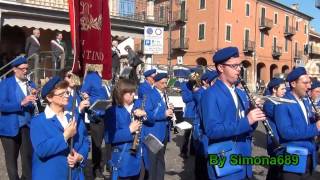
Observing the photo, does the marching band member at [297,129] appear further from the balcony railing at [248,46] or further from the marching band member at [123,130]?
the balcony railing at [248,46]

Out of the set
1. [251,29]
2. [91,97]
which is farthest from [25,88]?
[251,29]

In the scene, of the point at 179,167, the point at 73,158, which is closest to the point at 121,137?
the point at 73,158

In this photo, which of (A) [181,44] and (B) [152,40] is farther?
(A) [181,44]

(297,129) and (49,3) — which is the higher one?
(49,3)

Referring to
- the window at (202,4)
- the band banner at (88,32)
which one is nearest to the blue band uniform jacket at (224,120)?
the band banner at (88,32)

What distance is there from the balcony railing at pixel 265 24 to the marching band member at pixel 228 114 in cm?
5623

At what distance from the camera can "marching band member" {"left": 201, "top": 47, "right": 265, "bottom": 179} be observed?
13.3 feet

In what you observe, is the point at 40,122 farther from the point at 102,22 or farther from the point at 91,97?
the point at 91,97

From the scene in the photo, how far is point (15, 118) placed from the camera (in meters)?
6.84

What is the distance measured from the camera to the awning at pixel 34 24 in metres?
16.1

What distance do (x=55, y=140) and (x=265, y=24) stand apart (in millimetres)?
57453

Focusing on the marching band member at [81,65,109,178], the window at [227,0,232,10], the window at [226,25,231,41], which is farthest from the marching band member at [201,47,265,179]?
the window at [227,0,232,10]

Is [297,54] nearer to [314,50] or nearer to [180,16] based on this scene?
[314,50]

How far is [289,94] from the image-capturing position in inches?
211
